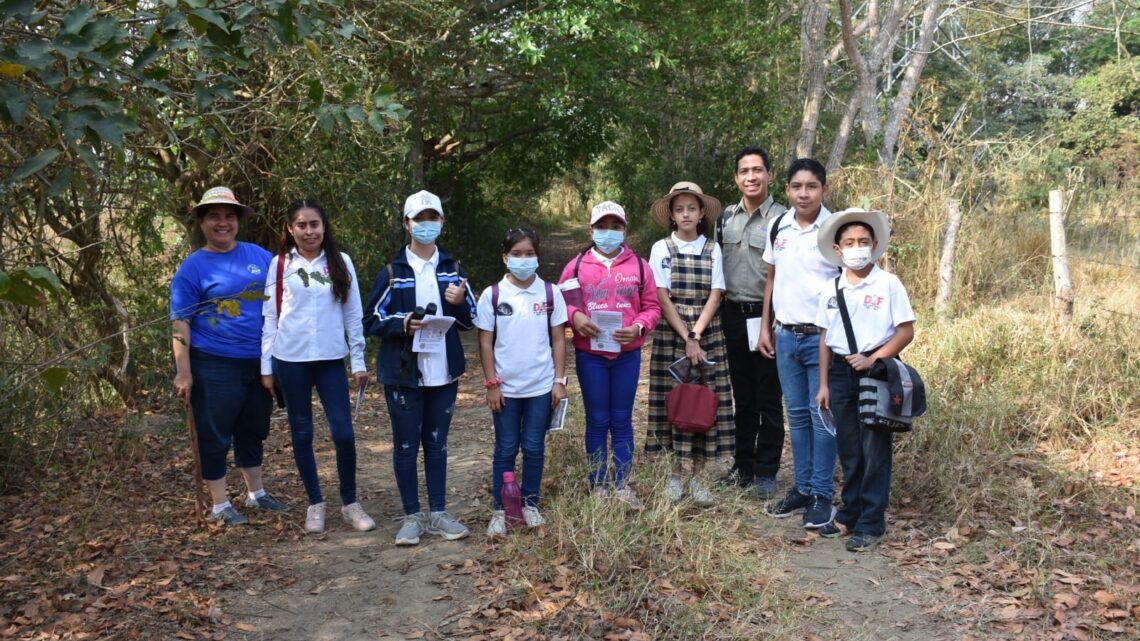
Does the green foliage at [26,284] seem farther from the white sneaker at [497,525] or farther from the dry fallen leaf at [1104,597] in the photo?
the dry fallen leaf at [1104,597]

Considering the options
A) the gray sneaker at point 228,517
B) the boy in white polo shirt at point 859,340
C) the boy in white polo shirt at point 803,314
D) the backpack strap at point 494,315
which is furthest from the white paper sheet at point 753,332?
the gray sneaker at point 228,517

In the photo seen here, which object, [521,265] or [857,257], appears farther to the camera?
[521,265]

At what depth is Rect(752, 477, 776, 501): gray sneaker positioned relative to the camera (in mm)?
5559

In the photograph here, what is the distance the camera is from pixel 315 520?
204 inches

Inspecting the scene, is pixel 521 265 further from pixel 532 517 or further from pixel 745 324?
pixel 745 324

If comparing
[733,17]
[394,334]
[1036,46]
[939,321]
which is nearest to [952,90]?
[1036,46]

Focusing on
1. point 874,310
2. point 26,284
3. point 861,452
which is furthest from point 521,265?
point 26,284

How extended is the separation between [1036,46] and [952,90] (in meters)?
4.99

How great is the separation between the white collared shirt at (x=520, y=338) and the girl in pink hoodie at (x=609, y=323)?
227mm

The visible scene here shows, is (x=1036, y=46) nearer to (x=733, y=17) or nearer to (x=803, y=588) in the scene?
(x=733, y=17)

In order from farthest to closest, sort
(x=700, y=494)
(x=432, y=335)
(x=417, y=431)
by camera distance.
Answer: (x=700, y=494) < (x=417, y=431) < (x=432, y=335)

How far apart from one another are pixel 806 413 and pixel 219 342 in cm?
321

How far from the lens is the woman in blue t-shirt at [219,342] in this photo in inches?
192

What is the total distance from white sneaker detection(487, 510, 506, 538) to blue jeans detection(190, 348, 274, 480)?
4.73ft
